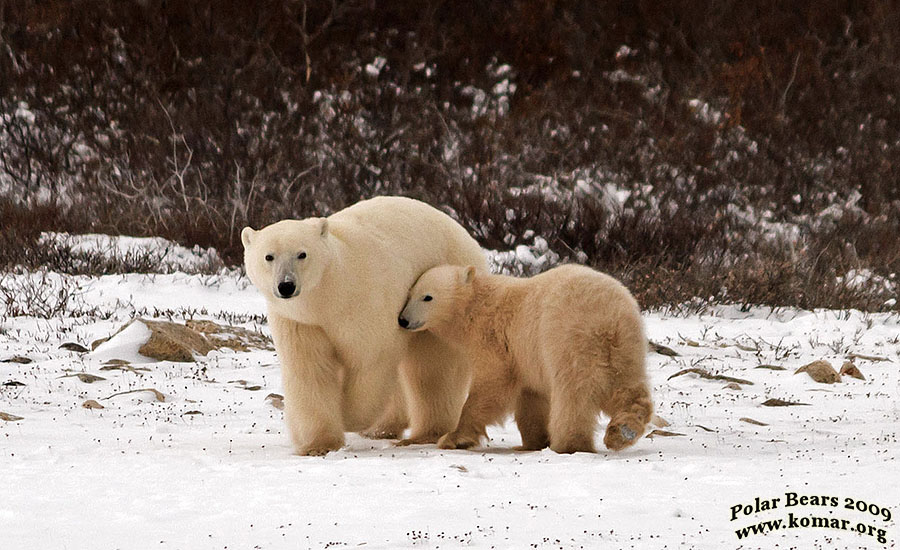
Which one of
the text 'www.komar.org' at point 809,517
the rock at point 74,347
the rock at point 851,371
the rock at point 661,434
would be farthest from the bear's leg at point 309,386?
the rock at point 851,371

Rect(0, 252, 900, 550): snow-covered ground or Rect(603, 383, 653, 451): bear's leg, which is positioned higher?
Rect(603, 383, 653, 451): bear's leg

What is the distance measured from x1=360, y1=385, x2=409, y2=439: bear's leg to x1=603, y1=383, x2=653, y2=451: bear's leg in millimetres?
1217

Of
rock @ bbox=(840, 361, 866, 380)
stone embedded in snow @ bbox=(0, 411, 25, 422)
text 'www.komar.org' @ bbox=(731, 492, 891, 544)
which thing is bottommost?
stone embedded in snow @ bbox=(0, 411, 25, 422)

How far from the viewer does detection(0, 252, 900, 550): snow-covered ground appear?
2.92 metres

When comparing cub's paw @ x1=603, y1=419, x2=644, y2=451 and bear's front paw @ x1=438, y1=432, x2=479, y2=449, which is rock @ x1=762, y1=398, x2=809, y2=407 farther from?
bear's front paw @ x1=438, y1=432, x2=479, y2=449

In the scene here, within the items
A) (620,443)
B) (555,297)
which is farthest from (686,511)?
(555,297)

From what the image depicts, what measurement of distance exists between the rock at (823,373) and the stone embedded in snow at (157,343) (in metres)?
3.38

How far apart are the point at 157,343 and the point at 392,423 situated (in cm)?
196

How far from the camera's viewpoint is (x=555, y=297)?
4340 millimetres

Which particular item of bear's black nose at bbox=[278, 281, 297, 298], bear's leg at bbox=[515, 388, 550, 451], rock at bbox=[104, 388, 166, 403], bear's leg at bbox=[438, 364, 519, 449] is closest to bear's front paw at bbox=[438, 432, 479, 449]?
bear's leg at bbox=[438, 364, 519, 449]

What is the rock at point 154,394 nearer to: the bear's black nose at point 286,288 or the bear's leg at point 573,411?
the bear's black nose at point 286,288

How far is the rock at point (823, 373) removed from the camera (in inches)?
243

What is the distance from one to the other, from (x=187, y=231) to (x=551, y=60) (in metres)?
7.92

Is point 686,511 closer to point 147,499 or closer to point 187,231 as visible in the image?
point 147,499
